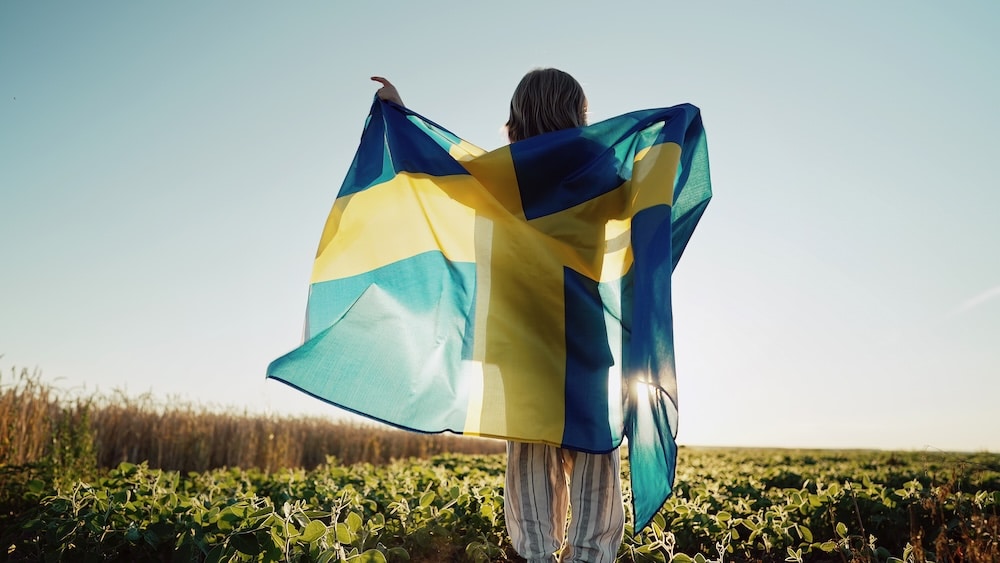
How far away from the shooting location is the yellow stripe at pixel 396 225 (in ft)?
9.57

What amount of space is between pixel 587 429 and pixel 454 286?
0.87 meters

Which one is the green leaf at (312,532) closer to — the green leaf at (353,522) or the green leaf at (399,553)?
the green leaf at (353,522)

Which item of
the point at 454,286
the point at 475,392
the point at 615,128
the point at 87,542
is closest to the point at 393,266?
the point at 454,286

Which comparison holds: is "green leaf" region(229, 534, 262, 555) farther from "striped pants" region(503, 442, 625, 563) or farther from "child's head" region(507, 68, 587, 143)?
"child's head" region(507, 68, 587, 143)

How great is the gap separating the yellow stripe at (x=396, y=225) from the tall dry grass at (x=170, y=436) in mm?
4306

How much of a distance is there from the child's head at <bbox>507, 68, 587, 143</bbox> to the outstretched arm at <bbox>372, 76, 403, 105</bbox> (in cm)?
72

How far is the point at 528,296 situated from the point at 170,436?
9900 mm

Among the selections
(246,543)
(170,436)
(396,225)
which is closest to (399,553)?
(246,543)

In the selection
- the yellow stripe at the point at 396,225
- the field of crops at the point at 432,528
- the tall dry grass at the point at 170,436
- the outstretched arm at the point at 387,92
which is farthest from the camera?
the tall dry grass at the point at 170,436

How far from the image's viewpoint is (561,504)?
8.61ft

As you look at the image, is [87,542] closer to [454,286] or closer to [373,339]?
[373,339]

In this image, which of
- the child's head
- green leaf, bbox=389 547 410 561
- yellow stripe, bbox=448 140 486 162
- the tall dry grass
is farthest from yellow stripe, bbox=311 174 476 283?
the tall dry grass

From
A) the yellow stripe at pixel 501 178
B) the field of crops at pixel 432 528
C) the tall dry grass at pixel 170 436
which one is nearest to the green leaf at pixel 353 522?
the field of crops at pixel 432 528

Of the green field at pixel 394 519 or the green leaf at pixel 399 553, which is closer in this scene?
the green field at pixel 394 519
